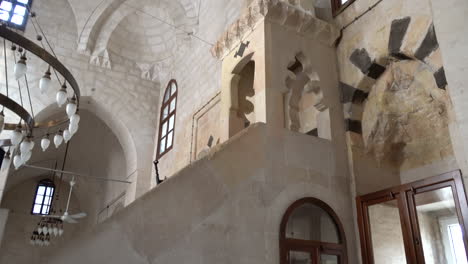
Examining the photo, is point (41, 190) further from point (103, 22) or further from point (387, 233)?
point (387, 233)

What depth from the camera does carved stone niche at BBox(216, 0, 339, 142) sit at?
4168mm

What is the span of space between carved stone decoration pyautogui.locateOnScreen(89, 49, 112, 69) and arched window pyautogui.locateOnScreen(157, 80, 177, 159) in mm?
1618

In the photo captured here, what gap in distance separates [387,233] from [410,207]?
0.36 m

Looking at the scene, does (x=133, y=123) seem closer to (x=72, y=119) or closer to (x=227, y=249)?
(x=72, y=119)

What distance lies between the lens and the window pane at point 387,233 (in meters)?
3.65

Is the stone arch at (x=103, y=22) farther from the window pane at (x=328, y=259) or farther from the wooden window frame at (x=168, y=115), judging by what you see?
the window pane at (x=328, y=259)

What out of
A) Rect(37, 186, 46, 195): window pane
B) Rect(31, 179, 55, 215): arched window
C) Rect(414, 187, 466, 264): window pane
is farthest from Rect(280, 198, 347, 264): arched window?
Rect(37, 186, 46, 195): window pane

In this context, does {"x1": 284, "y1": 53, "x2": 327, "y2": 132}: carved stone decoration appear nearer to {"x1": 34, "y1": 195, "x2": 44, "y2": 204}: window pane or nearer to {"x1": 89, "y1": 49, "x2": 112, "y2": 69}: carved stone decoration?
{"x1": 89, "y1": 49, "x2": 112, "y2": 69}: carved stone decoration

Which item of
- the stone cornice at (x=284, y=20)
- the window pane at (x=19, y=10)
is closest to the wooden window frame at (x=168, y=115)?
the window pane at (x=19, y=10)

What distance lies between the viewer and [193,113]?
7.86m

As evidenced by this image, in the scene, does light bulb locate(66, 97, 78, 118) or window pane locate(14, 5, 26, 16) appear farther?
window pane locate(14, 5, 26, 16)

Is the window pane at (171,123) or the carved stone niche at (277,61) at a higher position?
the window pane at (171,123)

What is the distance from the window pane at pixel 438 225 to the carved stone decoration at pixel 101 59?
27.8 ft

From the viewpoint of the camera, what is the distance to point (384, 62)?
4.17 m
